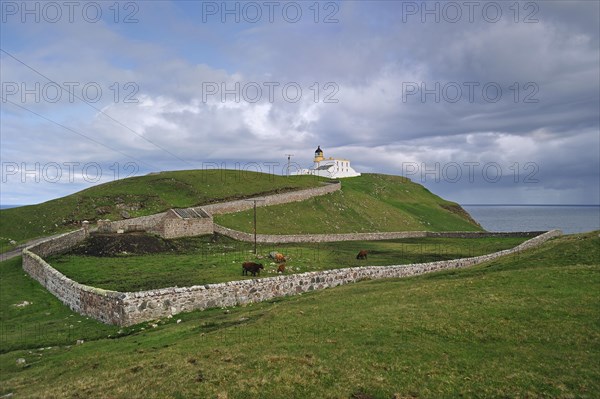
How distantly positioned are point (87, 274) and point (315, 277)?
61.1 feet

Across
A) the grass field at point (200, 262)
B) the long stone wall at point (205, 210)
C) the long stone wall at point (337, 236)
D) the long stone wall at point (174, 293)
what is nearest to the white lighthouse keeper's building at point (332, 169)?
the long stone wall at point (205, 210)

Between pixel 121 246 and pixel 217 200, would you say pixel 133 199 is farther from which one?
pixel 121 246

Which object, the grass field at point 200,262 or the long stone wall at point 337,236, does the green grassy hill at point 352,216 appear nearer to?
the long stone wall at point 337,236

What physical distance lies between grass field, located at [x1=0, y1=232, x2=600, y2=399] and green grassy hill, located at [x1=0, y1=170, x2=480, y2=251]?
4533 centimetres

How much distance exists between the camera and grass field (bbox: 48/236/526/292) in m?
32.2

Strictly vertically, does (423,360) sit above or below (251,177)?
below

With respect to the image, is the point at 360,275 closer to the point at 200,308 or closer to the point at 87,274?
the point at 200,308

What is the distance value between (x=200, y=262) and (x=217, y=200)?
46.3 meters

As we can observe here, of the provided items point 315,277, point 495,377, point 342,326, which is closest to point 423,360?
point 495,377

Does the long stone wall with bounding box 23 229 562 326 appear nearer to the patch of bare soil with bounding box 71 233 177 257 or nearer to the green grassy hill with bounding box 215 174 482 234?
the patch of bare soil with bounding box 71 233 177 257

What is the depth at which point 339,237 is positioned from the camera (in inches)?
2926

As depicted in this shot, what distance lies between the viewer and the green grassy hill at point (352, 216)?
76.4 meters

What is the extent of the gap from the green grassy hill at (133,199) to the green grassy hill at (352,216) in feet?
35.9

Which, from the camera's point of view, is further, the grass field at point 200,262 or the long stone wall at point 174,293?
the grass field at point 200,262
